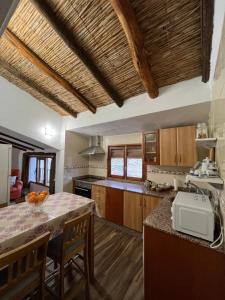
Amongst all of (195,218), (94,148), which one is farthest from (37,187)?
(195,218)

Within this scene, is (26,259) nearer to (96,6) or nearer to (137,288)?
(137,288)

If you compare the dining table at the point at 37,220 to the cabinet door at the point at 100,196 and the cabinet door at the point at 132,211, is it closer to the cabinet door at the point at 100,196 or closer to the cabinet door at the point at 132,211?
the cabinet door at the point at 132,211

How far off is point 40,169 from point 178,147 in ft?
13.5

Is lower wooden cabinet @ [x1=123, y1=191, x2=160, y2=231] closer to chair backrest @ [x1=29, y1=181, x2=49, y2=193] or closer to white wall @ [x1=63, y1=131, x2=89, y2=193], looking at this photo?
white wall @ [x1=63, y1=131, x2=89, y2=193]

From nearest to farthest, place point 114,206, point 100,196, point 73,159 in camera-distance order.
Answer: point 114,206 → point 100,196 → point 73,159

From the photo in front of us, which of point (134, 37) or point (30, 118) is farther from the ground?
point (134, 37)

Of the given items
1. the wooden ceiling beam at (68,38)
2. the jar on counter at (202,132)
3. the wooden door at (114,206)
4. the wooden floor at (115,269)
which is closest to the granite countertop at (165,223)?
the wooden floor at (115,269)

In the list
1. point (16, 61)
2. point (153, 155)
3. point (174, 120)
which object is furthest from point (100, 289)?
point (16, 61)

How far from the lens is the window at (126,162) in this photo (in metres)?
3.29

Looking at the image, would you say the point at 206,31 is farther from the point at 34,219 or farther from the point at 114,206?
the point at 114,206

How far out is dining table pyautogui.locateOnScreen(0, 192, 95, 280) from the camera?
43.3 inches

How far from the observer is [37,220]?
1.32m

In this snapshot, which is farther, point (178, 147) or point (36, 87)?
point (36, 87)

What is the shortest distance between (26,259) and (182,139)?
7.85 ft
